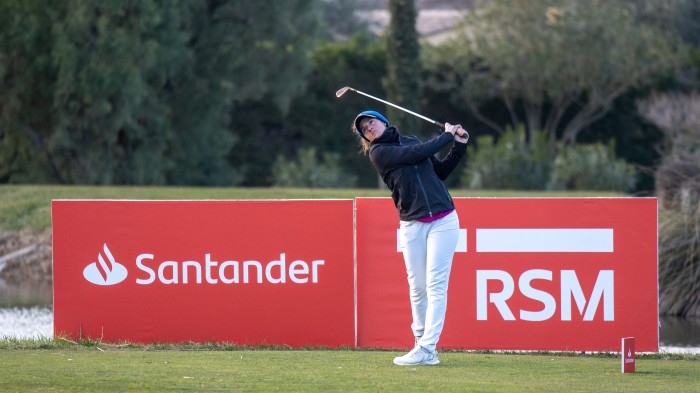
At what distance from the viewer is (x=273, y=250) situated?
31.4 feet

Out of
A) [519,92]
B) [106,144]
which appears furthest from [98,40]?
[519,92]

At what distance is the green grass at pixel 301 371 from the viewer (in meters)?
7.04

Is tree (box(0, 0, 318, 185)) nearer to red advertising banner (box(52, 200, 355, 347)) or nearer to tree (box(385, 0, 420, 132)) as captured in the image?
tree (box(385, 0, 420, 132))

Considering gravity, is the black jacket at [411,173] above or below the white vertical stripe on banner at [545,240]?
above

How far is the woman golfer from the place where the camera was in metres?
8.02

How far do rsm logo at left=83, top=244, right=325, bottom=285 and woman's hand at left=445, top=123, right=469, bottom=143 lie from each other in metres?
2.02

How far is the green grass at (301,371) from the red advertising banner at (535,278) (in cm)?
24

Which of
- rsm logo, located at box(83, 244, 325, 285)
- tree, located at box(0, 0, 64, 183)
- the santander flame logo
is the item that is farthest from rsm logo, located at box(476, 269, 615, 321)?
tree, located at box(0, 0, 64, 183)

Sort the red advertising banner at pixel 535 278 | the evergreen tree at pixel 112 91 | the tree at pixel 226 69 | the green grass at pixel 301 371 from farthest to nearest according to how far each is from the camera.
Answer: the tree at pixel 226 69 < the evergreen tree at pixel 112 91 < the red advertising banner at pixel 535 278 < the green grass at pixel 301 371

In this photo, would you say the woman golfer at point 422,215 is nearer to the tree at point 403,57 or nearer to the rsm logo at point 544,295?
the rsm logo at point 544,295

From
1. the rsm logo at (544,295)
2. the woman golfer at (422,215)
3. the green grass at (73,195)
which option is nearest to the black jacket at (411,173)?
the woman golfer at (422,215)

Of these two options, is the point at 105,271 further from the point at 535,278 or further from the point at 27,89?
the point at 27,89

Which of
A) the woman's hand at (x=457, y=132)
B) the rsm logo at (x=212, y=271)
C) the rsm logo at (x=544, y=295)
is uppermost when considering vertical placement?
the woman's hand at (x=457, y=132)

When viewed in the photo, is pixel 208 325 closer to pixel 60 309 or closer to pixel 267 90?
pixel 60 309
